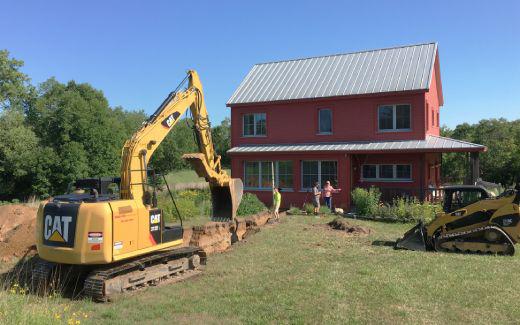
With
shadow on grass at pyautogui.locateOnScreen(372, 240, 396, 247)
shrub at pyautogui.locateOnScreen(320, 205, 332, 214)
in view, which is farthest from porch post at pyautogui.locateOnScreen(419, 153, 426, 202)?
shadow on grass at pyautogui.locateOnScreen(372, 240, 396, 247)

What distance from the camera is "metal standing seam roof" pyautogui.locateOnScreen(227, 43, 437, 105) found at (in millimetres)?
22453

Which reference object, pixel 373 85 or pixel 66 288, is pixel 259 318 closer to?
pixel 66 288

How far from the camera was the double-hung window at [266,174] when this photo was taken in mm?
24438

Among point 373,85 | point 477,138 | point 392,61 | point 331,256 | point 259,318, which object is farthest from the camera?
point 477,138

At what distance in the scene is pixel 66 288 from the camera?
364 inches

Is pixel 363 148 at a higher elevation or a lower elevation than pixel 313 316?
higher

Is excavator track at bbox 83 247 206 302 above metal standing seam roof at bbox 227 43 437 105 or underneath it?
underneath

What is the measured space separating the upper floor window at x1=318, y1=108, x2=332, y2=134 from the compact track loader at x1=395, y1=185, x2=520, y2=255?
11491 millimetres

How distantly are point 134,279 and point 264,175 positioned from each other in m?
16.5

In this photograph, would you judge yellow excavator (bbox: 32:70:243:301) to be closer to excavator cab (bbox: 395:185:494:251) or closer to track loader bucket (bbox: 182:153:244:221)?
track loader bucket (bbox: 182:153:244:221)

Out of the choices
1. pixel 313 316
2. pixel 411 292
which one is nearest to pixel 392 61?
pixel 411 292

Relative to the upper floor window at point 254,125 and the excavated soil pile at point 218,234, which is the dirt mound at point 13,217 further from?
the upper floor window at point 254,125

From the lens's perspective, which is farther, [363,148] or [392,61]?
[392,61]

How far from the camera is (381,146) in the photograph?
69.8ft
